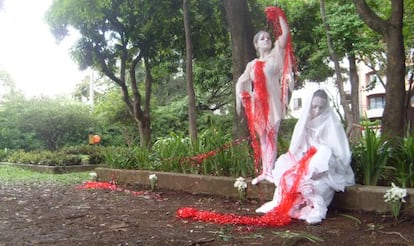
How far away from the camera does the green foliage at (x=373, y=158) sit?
445cm

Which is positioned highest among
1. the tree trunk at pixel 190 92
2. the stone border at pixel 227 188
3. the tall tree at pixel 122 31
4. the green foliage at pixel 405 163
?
the tall tree at pixel 122 31

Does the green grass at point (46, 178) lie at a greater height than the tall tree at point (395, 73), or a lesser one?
lesser

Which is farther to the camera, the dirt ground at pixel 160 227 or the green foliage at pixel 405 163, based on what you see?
the green foliage at pixel 405 163

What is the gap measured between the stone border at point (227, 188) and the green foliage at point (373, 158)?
0.23 meters

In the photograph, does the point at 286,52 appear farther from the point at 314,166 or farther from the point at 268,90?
the point at 314,166

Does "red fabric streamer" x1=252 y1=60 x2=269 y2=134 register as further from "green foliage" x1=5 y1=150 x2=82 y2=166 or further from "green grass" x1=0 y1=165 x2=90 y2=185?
"green foliage" x1=5 y1=150 x2=82 y2=166

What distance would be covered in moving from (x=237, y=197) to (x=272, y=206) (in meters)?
1.09

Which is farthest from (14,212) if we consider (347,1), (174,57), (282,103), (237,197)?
(347,1)

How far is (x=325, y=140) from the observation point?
4.35 meters

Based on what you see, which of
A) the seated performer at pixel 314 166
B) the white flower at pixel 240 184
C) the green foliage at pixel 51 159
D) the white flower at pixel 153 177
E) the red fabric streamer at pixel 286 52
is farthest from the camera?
the green foliage at pixel 51 159

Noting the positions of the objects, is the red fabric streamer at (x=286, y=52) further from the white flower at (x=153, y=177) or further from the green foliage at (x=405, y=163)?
the white flower at (x=153, y=177)

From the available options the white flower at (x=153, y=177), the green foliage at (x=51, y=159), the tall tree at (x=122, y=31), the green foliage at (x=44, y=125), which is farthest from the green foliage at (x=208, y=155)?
the green foliage at (x=44, y=125)

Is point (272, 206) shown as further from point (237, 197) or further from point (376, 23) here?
point (376, 23)

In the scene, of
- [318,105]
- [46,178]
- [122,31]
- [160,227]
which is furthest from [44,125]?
[318,105]
